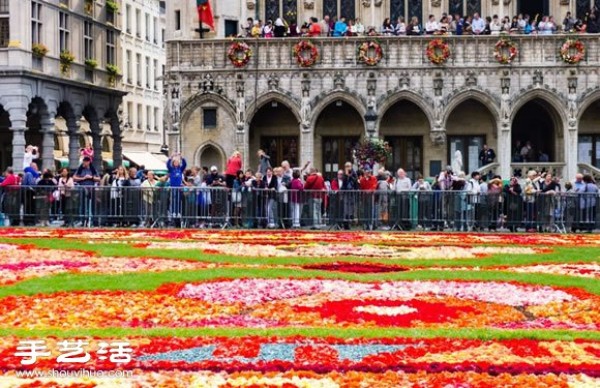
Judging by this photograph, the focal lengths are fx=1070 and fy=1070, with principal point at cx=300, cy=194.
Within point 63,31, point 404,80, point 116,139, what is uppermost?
point 63,31

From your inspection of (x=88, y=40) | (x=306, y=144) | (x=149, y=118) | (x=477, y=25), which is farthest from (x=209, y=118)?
(x=149, y=118)

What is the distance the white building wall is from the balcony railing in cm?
2827

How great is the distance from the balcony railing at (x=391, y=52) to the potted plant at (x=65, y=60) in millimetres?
9374

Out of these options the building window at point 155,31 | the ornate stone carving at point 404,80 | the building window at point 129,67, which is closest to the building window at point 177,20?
the ornate stone carving at point 404,80

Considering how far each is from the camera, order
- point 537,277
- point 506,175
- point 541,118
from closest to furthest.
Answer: point 537,277 < point 506,175 < point 541,118

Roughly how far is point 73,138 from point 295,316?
45.4m

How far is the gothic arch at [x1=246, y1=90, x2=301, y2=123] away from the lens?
148 ft

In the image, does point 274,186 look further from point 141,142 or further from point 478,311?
point 141,142

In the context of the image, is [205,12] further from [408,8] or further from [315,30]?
[408,8]

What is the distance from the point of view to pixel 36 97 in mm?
49562

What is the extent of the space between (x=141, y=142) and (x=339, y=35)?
33935 mm

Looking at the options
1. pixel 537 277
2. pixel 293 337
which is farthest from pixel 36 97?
pixel 293 337

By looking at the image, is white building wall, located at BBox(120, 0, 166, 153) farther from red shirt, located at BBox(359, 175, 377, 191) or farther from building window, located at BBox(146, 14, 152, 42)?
red shirt, located at BBox(359, 175, 377, 191)

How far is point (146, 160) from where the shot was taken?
7225 centimetres
